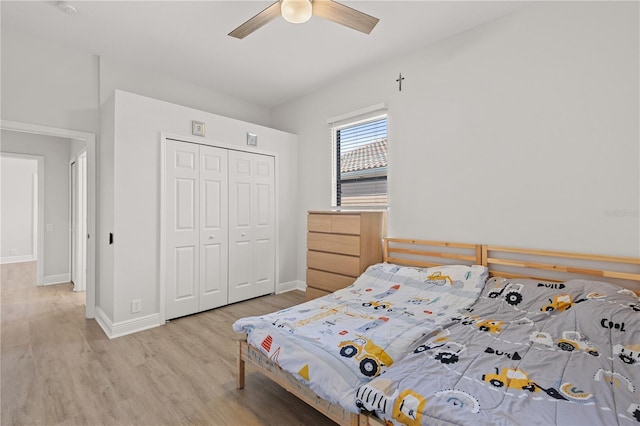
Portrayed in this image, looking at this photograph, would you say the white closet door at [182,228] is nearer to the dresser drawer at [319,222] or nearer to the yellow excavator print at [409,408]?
the dresser drawer at [319,222]

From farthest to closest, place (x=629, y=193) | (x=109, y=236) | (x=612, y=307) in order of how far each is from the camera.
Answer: (x=109, y=236), (x=629, y=193), (x=612, y=307)

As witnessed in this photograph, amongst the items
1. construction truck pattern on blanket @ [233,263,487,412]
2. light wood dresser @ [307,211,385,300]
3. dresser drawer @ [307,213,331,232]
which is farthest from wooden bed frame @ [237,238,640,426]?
dresser drawer @ [307,213,331,232]

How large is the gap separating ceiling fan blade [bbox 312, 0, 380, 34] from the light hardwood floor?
257 centimetres

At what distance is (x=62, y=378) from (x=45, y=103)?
2.64 metres

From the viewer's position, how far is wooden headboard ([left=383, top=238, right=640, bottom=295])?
7.04 feet

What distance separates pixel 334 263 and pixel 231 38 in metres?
2.56

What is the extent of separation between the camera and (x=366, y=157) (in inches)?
148

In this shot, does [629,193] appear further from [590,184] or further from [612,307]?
[612,307]

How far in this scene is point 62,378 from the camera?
2.20 m

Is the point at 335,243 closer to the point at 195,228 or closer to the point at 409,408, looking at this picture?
the point at 195,228

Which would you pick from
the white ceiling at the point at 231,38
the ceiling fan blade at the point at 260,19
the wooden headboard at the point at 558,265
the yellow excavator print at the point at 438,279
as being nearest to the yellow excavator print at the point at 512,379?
the yellow excavator print at the point at 438,279

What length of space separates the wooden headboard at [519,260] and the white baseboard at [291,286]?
162 centimetres

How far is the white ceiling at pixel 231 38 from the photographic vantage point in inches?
101

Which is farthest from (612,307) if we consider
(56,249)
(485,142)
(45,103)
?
(56,249)
